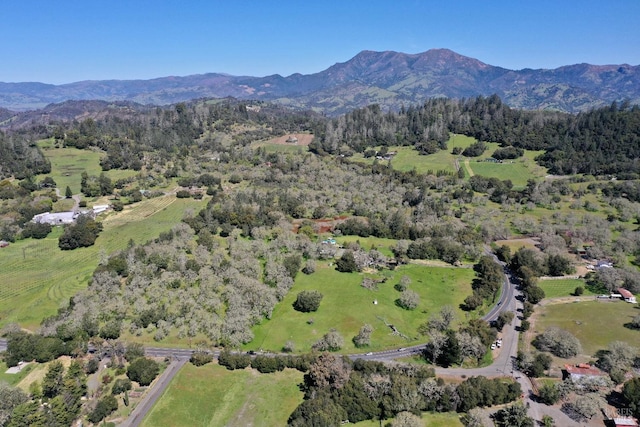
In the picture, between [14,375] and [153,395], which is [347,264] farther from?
[14,375]

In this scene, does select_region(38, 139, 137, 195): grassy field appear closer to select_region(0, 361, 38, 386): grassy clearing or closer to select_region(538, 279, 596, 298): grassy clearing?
select_region(0, 361, 38, 386): grassy clearing

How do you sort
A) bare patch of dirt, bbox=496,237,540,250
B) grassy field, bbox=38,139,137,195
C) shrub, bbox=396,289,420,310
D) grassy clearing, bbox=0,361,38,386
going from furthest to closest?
grassy field, bbox=38,139,137,195
bare patch of dirt, bbox=496,237,540,250
shrub, bbox=396,289,420,310
grassy clearing, bbox=0,361,38,386

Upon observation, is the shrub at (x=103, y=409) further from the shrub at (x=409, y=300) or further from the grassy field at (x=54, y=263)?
the shrub at (x=409, y=300)

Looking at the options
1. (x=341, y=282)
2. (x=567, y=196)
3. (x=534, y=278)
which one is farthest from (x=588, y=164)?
(x=341, y=282)

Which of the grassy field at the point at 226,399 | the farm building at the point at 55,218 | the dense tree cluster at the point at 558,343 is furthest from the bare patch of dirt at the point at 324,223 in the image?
the farm building at the point at 55,218

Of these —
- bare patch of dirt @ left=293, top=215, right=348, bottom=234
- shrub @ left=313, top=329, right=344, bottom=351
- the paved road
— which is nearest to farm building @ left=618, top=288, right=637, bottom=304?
shrub @ left=313, top=329, right=344, bottom=351

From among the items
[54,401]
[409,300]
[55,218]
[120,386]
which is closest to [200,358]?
[120,386]
